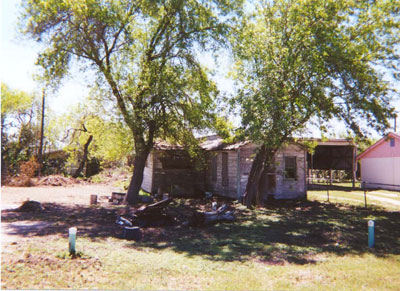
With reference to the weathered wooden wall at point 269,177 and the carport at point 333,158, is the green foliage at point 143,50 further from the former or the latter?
the carport at point 333,158

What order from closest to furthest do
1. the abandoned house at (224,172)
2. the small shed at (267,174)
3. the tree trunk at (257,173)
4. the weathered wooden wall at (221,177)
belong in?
the tree trunk at (257,173)
the small shed at (267,174)
the abandoned house at (224,172)
the weathered wooden wall at (221,177)

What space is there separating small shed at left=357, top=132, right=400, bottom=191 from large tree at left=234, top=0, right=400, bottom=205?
13242 mm

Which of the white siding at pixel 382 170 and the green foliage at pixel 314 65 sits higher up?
the green foliage at pixel 314 65

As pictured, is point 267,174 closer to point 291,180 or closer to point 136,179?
point 291,180

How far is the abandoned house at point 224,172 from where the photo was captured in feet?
64.0

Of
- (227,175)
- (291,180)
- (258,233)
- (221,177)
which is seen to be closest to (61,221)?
(258,233)

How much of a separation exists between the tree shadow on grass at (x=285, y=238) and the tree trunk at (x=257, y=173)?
2096 millimetres

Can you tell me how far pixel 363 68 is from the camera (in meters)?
13.9

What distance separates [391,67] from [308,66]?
5.05 meters

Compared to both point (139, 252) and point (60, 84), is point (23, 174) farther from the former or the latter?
point (139, 252)

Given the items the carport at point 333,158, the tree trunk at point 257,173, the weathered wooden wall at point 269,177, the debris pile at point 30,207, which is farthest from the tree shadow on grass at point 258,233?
the carport at point 333,158

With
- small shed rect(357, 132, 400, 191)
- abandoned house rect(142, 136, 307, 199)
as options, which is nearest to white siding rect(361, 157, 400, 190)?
small shed rect(357, 132, 400, 191)

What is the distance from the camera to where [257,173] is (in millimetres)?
16859

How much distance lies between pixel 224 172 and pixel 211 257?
13.0 m
